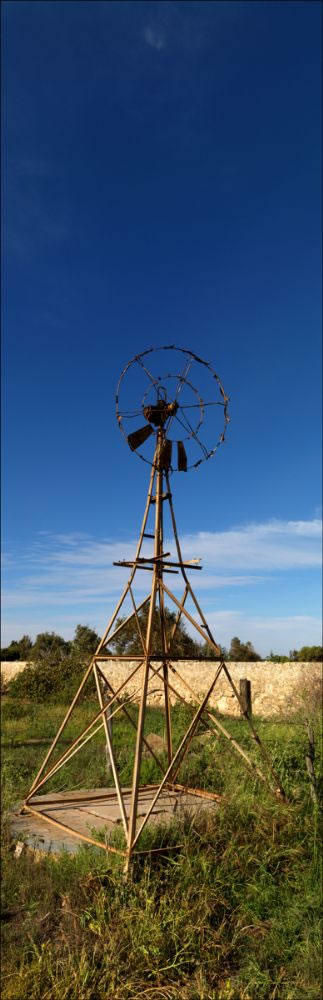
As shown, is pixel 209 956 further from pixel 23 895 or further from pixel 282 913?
pixel 23 895

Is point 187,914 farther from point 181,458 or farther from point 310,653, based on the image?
point 310,653

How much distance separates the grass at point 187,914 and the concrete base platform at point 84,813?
196 millimetres

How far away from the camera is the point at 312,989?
346cm

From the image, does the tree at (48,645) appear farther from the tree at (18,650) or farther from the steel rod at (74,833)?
the steel rod at (74,833)

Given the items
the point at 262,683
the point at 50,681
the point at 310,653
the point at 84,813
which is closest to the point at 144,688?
the point at 84,813

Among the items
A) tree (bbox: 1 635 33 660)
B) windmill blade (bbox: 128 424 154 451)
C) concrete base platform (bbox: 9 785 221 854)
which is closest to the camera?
concrete base platform (bbox: 9 785 221 854)

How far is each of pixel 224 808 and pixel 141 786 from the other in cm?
205

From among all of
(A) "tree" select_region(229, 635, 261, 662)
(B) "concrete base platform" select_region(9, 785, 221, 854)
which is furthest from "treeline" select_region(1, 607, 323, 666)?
(B) "concrete base platform" select_region(9, 785, 221, 854)

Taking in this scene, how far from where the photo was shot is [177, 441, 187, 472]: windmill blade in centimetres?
598

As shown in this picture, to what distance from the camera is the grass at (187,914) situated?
11.2 ft

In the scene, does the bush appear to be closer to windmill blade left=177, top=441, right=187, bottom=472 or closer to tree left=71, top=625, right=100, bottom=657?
tree left=71, top=625, right=100, bottom=657

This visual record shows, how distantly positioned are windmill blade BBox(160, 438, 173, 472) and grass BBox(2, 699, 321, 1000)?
283cm

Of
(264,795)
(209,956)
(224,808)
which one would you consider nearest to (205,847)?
(224,808)

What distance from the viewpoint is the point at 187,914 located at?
3730 mm
